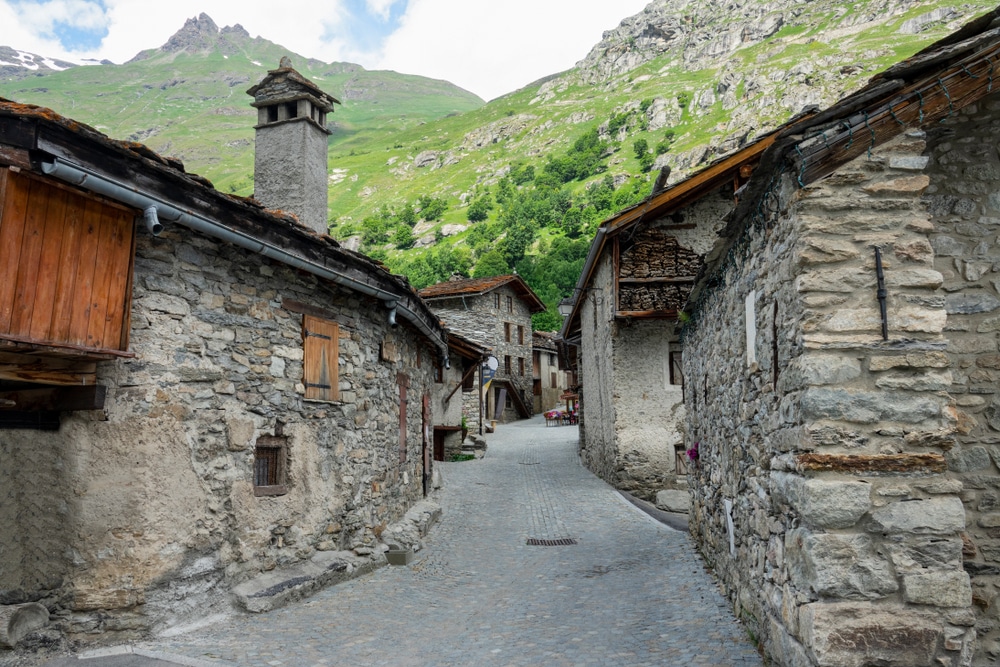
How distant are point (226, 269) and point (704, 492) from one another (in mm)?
5872

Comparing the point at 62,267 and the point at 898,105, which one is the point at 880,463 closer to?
the point at 898,105

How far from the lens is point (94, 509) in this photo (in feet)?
17.8

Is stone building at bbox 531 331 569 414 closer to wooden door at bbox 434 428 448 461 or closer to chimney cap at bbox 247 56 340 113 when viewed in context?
wooden door at bbox 434 428 448 461

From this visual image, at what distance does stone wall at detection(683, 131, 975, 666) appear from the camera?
3.59m

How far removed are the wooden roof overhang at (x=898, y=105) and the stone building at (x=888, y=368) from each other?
1 cm

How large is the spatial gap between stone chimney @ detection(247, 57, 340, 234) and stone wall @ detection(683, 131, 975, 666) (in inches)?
338

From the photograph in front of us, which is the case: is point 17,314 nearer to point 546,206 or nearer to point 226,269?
point 226,269

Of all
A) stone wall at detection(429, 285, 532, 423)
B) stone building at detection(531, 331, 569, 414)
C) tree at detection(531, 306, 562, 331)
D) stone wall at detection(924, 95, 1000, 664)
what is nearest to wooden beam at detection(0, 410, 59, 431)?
stone wall at detection(924, 95, 1000, 664)

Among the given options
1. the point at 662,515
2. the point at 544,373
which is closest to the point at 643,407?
the point at 662,515

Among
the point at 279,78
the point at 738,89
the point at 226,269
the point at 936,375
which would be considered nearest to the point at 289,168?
the point at 279,78

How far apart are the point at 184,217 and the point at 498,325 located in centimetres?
2767

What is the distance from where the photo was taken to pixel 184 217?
5.70 m

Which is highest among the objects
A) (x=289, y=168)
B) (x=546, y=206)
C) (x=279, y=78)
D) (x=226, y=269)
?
(x=546, y=206)

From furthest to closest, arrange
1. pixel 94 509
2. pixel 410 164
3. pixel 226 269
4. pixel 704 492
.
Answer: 1. pixel 410 164
2. pixel 704 492
3. pixel 226 269
4. pixel 94 509
